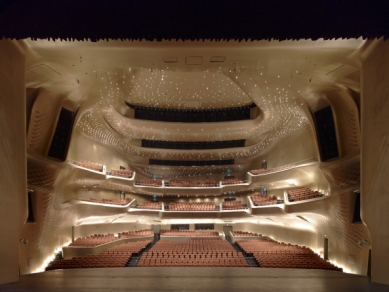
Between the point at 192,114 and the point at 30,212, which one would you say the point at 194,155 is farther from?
the point at 30,212

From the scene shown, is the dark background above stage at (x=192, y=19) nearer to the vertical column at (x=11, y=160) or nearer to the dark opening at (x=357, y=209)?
the vertical column at (x=11, y=160)

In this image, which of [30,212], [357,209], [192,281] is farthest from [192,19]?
[30,212]

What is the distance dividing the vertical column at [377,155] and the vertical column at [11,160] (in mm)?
6966

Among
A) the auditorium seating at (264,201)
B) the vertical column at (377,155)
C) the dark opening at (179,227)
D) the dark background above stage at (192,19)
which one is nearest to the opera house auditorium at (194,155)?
the vertical column at (377,155)

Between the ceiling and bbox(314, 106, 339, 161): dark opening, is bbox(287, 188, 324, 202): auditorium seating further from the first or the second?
the ceiling

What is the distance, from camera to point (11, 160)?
5.44 m

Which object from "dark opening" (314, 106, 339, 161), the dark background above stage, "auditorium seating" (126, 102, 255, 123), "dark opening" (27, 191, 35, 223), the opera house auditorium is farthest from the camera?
"auditorium seating" (126, 102, 255, 123)

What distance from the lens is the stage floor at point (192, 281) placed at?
4910 millimetres

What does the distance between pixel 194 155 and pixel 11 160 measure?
17.6m

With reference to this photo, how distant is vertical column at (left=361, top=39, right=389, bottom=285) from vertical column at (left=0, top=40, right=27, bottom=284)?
6.97 m

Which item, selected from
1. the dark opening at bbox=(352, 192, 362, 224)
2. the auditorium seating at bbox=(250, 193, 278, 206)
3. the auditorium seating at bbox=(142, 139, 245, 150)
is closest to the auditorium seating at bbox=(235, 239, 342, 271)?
the dark opening at bbox=(352, 192, 362, 224)

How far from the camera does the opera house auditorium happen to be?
547cm

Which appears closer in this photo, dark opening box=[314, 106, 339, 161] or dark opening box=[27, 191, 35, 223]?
dark opening box=[314, 106, 339, 161]

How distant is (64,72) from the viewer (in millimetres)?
8406
